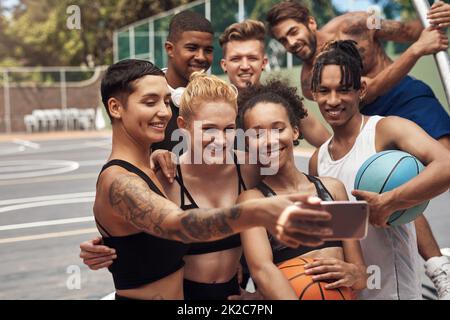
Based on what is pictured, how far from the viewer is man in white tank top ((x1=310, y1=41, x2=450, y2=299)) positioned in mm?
2281

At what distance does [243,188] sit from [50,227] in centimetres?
569

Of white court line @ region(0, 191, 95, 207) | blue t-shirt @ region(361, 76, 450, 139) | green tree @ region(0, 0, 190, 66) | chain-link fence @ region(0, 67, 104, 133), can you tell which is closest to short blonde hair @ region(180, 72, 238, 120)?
blue t-shirt @ region(361, 76, 450, 139)

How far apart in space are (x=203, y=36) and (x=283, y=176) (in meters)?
1.19

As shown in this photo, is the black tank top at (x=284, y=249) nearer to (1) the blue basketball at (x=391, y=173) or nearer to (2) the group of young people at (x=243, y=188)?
(2) the group of young people at (x=243, y=188)

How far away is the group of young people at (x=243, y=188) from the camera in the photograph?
1.82 metres

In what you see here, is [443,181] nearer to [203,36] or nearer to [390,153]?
[390,153]

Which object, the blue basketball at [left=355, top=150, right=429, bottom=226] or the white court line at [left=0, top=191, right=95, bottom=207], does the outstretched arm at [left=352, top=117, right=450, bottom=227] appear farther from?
the white court line at [left=0, top=191, right=95, bottom=207]

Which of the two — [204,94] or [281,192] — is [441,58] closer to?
[281,192]

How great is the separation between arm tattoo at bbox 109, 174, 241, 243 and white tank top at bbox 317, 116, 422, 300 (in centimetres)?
101

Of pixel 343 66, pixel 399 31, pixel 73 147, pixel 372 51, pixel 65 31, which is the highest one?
pixel 65 31

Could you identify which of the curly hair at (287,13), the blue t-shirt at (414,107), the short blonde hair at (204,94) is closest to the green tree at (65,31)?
the curly hair at (287,13)

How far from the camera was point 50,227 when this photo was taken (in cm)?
741

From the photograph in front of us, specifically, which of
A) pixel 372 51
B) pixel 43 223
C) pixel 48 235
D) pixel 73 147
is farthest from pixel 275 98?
pixel 73 147
